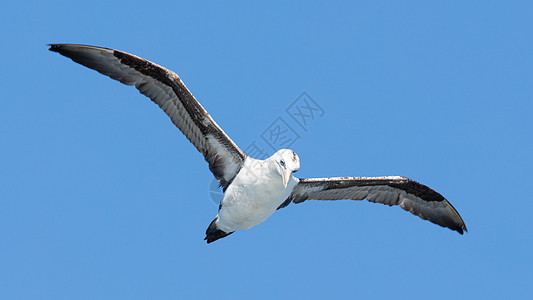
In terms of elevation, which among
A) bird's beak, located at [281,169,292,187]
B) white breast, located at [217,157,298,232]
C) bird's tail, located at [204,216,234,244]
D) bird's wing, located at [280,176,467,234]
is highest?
bird's wing, located at [280,176,467,234]

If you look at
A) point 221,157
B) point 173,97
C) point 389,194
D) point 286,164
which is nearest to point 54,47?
point 173,97

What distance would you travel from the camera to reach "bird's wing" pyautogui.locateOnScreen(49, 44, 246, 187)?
21188 millimetres

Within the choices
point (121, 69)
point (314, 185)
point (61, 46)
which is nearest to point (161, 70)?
point (121, 69)

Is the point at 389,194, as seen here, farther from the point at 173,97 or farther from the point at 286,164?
the point at 173,97

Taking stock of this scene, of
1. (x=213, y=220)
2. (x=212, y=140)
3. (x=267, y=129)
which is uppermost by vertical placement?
(x=267, y=129)

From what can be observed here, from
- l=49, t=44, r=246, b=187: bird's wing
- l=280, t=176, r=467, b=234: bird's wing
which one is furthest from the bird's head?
l=280, t=176, r=467, b=234: bird's wing

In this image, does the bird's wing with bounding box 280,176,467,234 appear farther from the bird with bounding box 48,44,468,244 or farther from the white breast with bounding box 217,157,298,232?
the white breast with bounding box 217,157,298,232

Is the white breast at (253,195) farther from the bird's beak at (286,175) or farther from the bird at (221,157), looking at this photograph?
the bird's beak at (286,175)

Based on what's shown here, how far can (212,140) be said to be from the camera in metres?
22.0

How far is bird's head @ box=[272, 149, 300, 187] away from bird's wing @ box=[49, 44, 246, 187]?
192 cm

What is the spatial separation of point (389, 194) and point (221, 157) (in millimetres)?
5971

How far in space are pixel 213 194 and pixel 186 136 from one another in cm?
188

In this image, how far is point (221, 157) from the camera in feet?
72.7

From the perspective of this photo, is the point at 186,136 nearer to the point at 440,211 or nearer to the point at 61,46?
the point at 61,46
